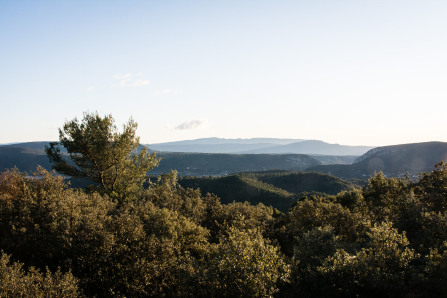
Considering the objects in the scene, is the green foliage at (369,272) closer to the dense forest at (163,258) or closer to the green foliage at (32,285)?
the dense forest at (163,258)

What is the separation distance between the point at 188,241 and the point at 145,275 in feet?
26.0

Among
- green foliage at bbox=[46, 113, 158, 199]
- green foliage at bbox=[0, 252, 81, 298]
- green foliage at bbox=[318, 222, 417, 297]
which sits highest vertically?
green foliage at bbox=[46, 113, 158, 199]

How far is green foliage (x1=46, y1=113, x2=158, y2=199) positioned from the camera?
1373 inches

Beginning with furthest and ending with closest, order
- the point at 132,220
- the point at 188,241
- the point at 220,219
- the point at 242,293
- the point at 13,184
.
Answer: the point at 220,219
the point at 188,241
the point at 13,184
the point at 132,220
the point at 242,293

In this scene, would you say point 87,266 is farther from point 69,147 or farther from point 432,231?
point 432,231

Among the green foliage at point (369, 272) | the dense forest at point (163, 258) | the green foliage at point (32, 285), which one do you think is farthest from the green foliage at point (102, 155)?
the green foliage at point (369, 272)

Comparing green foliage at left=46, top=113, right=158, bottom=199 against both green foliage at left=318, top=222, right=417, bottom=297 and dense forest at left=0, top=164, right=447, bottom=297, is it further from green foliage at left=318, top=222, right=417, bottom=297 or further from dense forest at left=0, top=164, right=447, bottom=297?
green foliage at left=318, top=222, right=417, bottom=297

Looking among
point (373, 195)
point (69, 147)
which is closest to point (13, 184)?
point (69, 147)

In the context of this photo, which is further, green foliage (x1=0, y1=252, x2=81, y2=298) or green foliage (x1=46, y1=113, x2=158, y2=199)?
green foliage (x1=46, y1=113, x2=158, y2=199)

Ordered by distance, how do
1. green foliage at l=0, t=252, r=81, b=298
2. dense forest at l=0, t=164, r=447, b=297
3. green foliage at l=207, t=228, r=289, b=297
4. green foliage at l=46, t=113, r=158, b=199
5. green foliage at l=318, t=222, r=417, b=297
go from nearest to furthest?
green foliage at l=0, t=252, r=81, b=298
green foliage at l=207, t=228, r=289, b=297
dense forest at l=0, t=164, r=447, b=297
green foliage at l=318, t=222, r=417, b=297
green foliage at l=46, t=113, r=158, b=199

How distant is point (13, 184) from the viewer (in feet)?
78.9

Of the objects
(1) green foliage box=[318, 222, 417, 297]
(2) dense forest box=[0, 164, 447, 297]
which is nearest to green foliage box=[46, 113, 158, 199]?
(2) dense forest box=[0, 164, 447, 297]

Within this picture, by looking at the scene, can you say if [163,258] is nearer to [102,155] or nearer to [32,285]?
[32,285]

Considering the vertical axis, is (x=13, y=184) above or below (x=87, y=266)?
above
